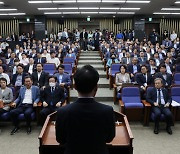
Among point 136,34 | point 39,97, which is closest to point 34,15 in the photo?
point 136,34

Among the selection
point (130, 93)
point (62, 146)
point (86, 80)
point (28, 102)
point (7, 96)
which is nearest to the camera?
point (86, 80)

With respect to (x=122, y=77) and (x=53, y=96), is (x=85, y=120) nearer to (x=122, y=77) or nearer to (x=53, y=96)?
(x=53, y=96)

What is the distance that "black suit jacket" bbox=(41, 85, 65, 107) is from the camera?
196 inches

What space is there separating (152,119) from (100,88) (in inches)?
105

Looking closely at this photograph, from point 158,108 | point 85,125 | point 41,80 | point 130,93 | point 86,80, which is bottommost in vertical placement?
point 158,108

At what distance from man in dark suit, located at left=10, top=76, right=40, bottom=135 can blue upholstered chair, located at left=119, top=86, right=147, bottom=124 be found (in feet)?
5.97

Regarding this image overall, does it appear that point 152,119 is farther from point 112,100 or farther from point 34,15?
point 34,15

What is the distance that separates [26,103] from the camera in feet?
16.3

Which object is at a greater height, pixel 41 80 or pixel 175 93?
pixel 41 80

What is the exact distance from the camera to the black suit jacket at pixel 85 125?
144 centimetres

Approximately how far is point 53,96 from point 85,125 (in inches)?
142

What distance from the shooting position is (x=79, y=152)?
146 centimetres

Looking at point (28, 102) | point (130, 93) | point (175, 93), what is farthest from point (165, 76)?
point (28, 102)

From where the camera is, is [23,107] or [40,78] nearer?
[23,107]
